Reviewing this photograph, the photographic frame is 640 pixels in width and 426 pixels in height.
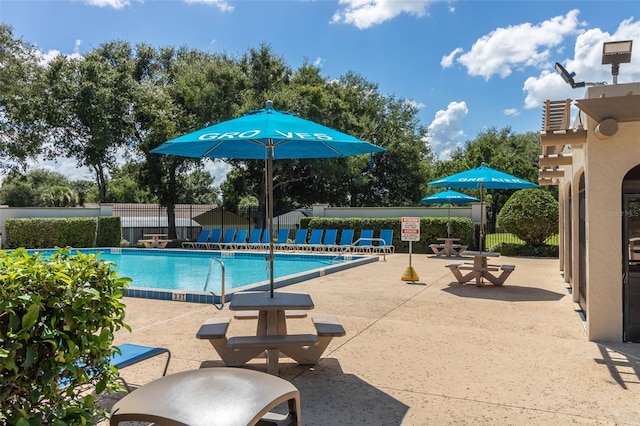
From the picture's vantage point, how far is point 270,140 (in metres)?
4.85

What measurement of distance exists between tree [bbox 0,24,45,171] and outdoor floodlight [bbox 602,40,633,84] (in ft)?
70.4

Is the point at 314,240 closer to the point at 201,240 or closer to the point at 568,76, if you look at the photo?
the point at 201,240

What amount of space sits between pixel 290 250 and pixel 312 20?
8.24 metres

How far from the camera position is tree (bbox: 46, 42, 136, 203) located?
20.0 m

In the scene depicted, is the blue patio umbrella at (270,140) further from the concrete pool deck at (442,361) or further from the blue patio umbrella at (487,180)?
the blue patio umbrella at (487,180)

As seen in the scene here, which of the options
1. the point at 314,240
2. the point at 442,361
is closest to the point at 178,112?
the point at 314,240

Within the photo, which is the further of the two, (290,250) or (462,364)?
(290,250)

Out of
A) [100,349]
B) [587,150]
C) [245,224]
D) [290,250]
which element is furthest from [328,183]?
[100,349]

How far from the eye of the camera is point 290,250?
55.8 ft

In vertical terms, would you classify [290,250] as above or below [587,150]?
below

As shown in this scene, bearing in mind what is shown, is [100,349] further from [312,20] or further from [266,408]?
[312,20]

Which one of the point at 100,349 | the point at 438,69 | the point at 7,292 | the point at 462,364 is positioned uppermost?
the point at 438,69

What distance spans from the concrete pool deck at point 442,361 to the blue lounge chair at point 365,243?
26.7 ft

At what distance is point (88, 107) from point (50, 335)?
20.7 meters
